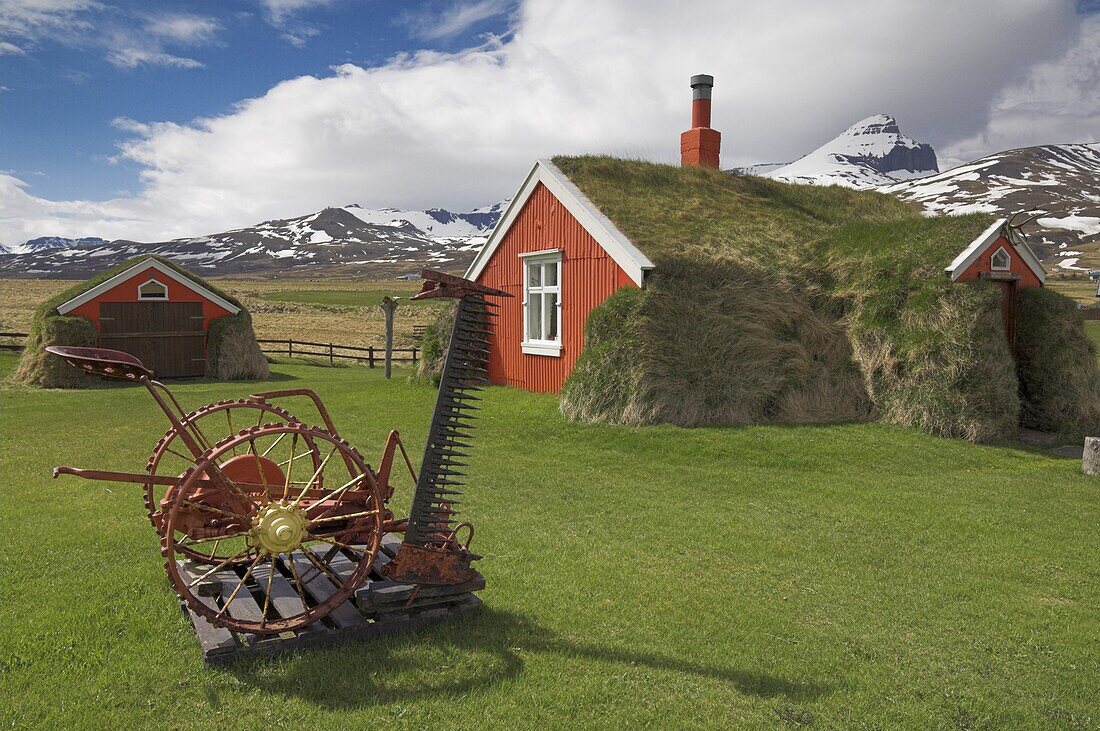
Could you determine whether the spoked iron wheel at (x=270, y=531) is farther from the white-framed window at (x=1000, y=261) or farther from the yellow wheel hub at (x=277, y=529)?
the white-framed window at (x=1000, y=261)

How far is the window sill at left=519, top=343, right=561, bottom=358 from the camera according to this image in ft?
53.7

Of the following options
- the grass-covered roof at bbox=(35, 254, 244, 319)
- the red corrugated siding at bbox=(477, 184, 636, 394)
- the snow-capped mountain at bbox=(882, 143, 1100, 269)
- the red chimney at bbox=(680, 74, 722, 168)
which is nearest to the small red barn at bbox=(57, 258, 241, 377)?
the grass-covered roof at bbox=(35, 254, 244, 319)

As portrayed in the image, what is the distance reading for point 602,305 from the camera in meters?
14.2

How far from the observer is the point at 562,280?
16500 millimetres

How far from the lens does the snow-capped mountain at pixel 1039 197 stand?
387ft

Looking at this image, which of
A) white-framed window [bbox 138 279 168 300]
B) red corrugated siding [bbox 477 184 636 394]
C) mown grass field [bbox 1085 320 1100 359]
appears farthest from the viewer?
mown grass field [bbox 1085 320 1100 359]

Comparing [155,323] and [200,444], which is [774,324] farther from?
[155,323]

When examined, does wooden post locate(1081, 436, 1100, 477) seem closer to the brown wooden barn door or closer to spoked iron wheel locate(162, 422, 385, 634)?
spoked iron wheel locate(162, 422, 385, 634)

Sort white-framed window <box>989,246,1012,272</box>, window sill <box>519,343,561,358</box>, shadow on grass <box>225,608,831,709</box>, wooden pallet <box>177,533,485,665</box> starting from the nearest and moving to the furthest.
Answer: shadow on grass <box>225,608,831,709</box> → wooden pallet <box>177,533,485,665</box> → white-framed window <box>989,246,1012,272</box> → window sill <box>519,343,561,358</box>

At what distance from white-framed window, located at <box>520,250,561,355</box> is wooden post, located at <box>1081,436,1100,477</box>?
9450mm

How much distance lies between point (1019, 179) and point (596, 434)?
195 meters

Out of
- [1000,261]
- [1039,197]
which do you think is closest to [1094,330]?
[1000,261]

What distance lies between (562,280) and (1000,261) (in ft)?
29.1

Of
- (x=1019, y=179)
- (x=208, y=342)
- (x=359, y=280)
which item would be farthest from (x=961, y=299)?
(x=1019, y=179)
